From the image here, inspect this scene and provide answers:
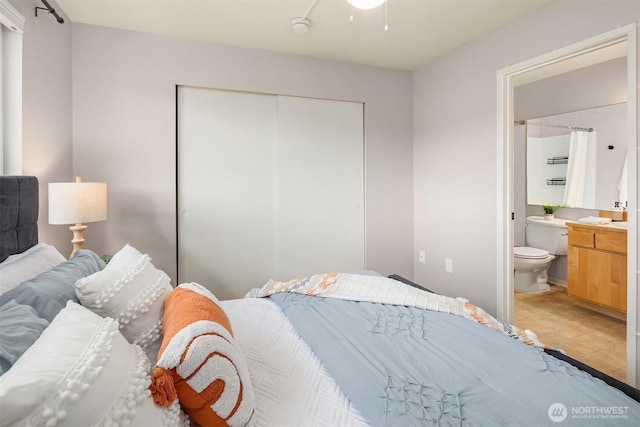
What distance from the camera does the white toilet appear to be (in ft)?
12.3

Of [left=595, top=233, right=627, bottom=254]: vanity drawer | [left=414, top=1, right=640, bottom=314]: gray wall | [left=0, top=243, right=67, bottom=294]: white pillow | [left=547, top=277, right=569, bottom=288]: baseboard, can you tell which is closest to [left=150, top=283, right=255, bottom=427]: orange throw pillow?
[left=0, top=243, right=67, bottom=294]: white pillow

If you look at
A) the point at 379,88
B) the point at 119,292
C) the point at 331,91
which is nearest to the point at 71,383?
the point at 119,292

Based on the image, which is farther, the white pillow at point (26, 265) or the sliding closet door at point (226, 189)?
the sliding closet door at point (226, 189)

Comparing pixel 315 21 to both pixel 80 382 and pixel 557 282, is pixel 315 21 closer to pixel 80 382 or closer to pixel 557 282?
pixel 80 382

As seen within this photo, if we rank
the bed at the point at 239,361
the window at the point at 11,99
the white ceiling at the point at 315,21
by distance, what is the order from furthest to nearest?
the white ceiling at the point at 315,21, the window at the point at 11,99, the bed at the point at 239,361

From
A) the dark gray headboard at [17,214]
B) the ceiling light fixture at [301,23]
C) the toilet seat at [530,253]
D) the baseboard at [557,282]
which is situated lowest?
the baseboard at [557,282]

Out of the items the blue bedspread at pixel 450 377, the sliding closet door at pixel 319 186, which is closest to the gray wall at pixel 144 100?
→ the sliding closet door at pixel 319 186

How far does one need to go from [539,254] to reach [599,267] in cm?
65

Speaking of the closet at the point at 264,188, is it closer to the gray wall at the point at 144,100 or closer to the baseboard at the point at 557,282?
the gray wall at the point at 144,100

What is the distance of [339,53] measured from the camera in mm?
3066

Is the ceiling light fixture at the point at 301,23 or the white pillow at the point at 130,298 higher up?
the ceiling light fixture at the point at 301,23

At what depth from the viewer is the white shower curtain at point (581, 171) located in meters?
3.67

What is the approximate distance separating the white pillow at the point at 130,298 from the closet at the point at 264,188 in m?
1.59

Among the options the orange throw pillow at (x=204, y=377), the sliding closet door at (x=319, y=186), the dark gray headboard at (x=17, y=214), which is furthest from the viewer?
the sliding closet door at (x=319, y=186)
